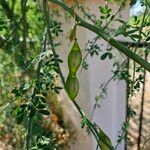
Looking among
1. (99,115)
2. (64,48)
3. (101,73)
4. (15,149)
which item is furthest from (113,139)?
(15,149)

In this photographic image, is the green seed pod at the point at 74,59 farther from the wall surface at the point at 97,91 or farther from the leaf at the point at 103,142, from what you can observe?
the wall surface at the point at 97,91

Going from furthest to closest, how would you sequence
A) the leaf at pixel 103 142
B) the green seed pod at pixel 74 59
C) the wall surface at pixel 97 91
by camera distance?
the wall surface at pixel 97 91 → the leaf at pixel 103 142 → the green seed pod at pixel 74 59

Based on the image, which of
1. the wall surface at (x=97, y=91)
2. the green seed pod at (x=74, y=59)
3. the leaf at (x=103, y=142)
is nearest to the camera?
the green seed pod at (x=74, y=59)

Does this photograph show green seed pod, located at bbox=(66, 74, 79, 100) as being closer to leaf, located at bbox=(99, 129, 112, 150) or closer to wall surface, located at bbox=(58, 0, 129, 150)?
leaf, located at bbox=(99, 129, 112, 150)

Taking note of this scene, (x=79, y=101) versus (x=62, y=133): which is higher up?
(x=79, y=101)

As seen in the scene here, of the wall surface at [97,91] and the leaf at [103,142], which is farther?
the wall surface at [97,91]

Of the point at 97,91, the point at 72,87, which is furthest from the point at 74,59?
the point at 97,91

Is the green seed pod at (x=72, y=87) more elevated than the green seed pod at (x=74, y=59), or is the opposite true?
the green seed pod at (x=74, y=59)

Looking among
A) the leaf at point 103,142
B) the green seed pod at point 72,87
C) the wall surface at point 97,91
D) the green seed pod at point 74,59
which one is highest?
the green seed pod at point 74,59

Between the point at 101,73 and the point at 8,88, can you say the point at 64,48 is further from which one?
the point at 8,88

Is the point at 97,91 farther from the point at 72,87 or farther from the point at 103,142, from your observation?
the point at 72,87

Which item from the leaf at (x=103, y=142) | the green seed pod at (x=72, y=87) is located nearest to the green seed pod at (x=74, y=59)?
the green seed pod at (x=72, y=87)
